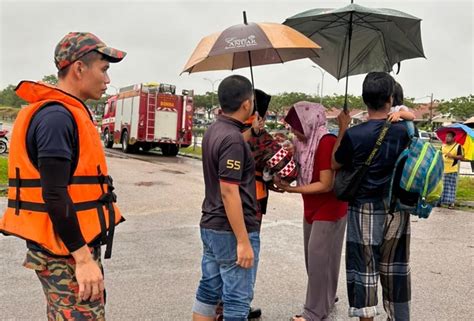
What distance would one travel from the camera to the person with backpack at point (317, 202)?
10.6 ft

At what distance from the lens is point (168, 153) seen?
1955 centimetres

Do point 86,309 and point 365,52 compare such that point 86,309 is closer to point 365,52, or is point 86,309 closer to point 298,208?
point 365,52

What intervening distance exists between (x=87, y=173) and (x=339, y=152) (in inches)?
65.9

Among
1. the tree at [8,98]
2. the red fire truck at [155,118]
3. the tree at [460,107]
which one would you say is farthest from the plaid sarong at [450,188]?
the tree at [8,98]

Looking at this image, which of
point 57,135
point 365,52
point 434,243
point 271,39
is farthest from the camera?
point 434,243

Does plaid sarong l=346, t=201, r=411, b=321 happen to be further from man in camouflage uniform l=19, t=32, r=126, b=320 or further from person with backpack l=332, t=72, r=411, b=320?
man in camouflage uniform l=19, t=32, r=126, b=320

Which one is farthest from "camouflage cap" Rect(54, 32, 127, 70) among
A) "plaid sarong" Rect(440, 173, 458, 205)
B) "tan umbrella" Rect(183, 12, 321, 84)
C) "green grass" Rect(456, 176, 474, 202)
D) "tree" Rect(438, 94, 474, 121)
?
"tree" Rect(438, 94, 474, 121)

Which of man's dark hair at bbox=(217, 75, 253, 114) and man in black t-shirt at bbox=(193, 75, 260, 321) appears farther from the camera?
man's dark hair at bbox=(217, 75, 253, 114)

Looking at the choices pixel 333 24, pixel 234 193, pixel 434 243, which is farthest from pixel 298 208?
pixel 234 193

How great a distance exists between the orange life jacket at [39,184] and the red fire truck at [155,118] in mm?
16420

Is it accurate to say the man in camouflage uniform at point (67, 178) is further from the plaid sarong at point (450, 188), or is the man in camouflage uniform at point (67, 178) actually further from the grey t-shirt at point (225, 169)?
the plaid sarong at point (450, 188)

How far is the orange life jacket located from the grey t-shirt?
684 millimetres

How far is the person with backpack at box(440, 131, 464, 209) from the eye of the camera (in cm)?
885

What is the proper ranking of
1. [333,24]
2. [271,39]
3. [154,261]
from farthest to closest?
[154,261] < [333,24] < [271,39]
